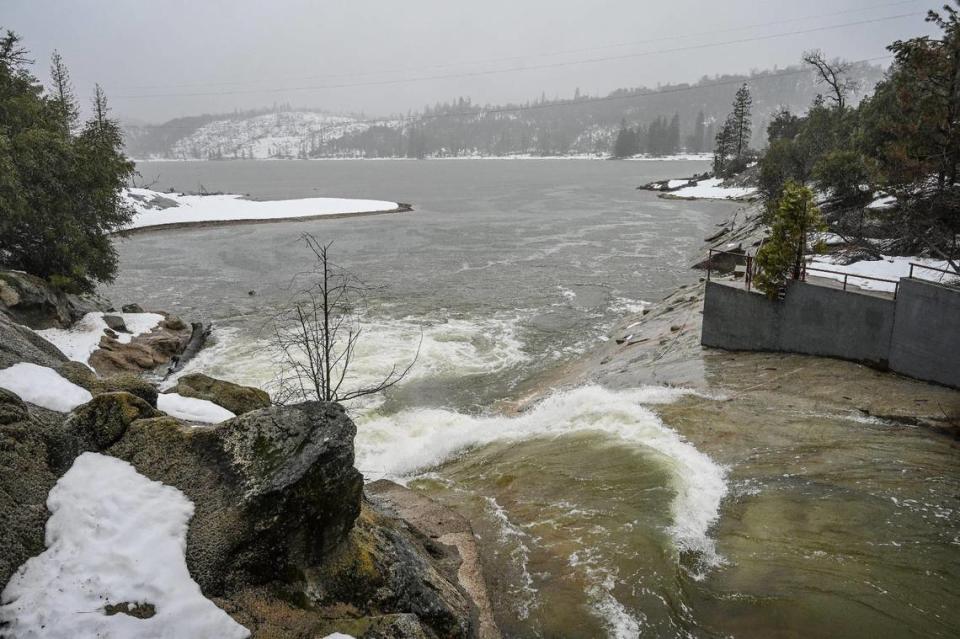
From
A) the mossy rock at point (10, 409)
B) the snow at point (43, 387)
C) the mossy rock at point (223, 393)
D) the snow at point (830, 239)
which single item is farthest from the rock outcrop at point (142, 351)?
the snow at point (830, 239)

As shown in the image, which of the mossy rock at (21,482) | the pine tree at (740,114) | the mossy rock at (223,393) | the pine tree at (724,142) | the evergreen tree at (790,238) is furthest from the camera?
the pine tree at (724,142)

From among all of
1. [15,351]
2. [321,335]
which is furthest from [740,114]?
[15,351]

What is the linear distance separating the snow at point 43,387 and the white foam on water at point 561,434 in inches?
278

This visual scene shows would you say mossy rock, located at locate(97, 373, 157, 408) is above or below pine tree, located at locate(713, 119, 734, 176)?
below

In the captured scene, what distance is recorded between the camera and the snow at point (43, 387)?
7.36 meters

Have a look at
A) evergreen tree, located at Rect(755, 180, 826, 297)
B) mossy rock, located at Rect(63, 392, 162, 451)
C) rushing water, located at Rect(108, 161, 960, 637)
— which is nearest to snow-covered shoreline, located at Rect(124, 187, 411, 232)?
rushing water, located at Rect(108, 161, 960, 637)

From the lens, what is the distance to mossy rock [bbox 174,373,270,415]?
35.0 ft

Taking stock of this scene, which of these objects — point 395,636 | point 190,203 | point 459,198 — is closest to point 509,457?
point 395,636

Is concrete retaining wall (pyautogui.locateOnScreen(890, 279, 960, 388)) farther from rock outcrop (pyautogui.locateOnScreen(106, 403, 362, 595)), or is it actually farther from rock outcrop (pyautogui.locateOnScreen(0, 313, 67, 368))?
rock outcrop (pyautogui.locateOnScreen(0, 313, 67, 368))

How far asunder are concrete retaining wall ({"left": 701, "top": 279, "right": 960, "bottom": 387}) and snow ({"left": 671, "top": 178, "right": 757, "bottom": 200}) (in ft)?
197

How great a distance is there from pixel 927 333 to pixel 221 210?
6797 cm

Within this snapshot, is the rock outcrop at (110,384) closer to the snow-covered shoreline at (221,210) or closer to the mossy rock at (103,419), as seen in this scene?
the mossy rock at (103,419)

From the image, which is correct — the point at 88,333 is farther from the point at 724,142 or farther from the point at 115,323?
the point at 724,142

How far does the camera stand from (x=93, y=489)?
6.19 m
